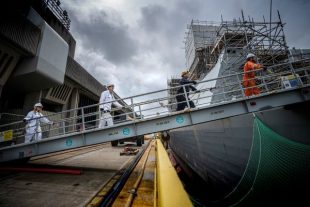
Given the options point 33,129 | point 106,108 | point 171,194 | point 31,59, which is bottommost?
point 171,194

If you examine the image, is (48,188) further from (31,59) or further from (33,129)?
(31,59)

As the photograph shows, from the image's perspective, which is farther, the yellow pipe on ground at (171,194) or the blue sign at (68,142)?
the blue sign at (68,142)

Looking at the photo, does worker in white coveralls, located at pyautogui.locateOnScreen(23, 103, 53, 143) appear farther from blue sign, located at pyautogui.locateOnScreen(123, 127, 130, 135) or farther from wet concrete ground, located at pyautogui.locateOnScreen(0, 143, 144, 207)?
blue sign, located at pyautogui.locateOnScreen(123, 127, 130, 135)

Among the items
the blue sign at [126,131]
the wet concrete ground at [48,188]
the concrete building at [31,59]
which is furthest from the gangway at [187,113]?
the concrete building at [31,59]

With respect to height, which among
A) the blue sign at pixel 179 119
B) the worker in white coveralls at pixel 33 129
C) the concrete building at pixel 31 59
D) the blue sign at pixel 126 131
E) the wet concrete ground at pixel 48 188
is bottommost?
the wet concrete ground at pixel 48 188

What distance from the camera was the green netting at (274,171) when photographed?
3438 millimetres

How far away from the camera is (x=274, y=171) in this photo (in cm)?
363

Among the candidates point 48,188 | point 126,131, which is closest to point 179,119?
point 126,131

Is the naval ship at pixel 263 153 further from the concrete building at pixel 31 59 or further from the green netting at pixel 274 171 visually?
the concrete building at pixel 31 59

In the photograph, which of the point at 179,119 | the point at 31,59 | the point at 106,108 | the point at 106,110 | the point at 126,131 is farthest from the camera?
the point at 31,59

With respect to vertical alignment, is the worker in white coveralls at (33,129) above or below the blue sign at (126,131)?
above

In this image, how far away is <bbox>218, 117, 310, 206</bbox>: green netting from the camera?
11.3ft

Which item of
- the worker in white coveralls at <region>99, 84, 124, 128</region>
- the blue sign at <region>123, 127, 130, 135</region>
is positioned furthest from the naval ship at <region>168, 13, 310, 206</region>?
the worker in white coveralls at <region>99, 84, 124, 128</region>

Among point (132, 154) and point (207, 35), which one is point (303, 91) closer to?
point (132, 154)
